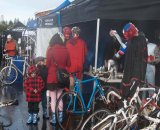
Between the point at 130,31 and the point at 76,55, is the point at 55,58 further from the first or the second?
the point at 130,31

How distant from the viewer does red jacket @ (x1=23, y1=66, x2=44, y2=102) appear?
795 cm

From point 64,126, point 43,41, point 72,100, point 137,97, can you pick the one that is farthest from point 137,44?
point 43,41

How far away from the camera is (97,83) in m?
7.46

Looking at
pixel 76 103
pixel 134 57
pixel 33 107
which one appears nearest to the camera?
pixel 134 57

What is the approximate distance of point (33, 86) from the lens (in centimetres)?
796

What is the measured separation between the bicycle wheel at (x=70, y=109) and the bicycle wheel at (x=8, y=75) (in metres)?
6.86

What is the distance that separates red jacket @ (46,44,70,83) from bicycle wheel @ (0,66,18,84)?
265 inches

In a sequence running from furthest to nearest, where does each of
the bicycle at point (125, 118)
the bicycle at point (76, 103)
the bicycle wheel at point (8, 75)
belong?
the bicycle wheel at point (8, 75) → the bicycle at point (76, 103) → the bicycle at point (125, 118)

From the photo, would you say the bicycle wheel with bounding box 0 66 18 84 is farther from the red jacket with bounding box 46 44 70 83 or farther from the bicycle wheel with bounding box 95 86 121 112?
the bicycle wheel with bounding box 95 86 121 112

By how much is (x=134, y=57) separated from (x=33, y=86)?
8.03 ft

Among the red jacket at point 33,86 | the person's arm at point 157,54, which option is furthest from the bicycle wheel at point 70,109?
the person's arm at point 157,54

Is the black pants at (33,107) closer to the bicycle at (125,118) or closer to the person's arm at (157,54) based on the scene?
the bicycle at (125,118)

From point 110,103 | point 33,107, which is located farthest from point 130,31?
point 33,107

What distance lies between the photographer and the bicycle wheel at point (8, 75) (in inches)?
559
